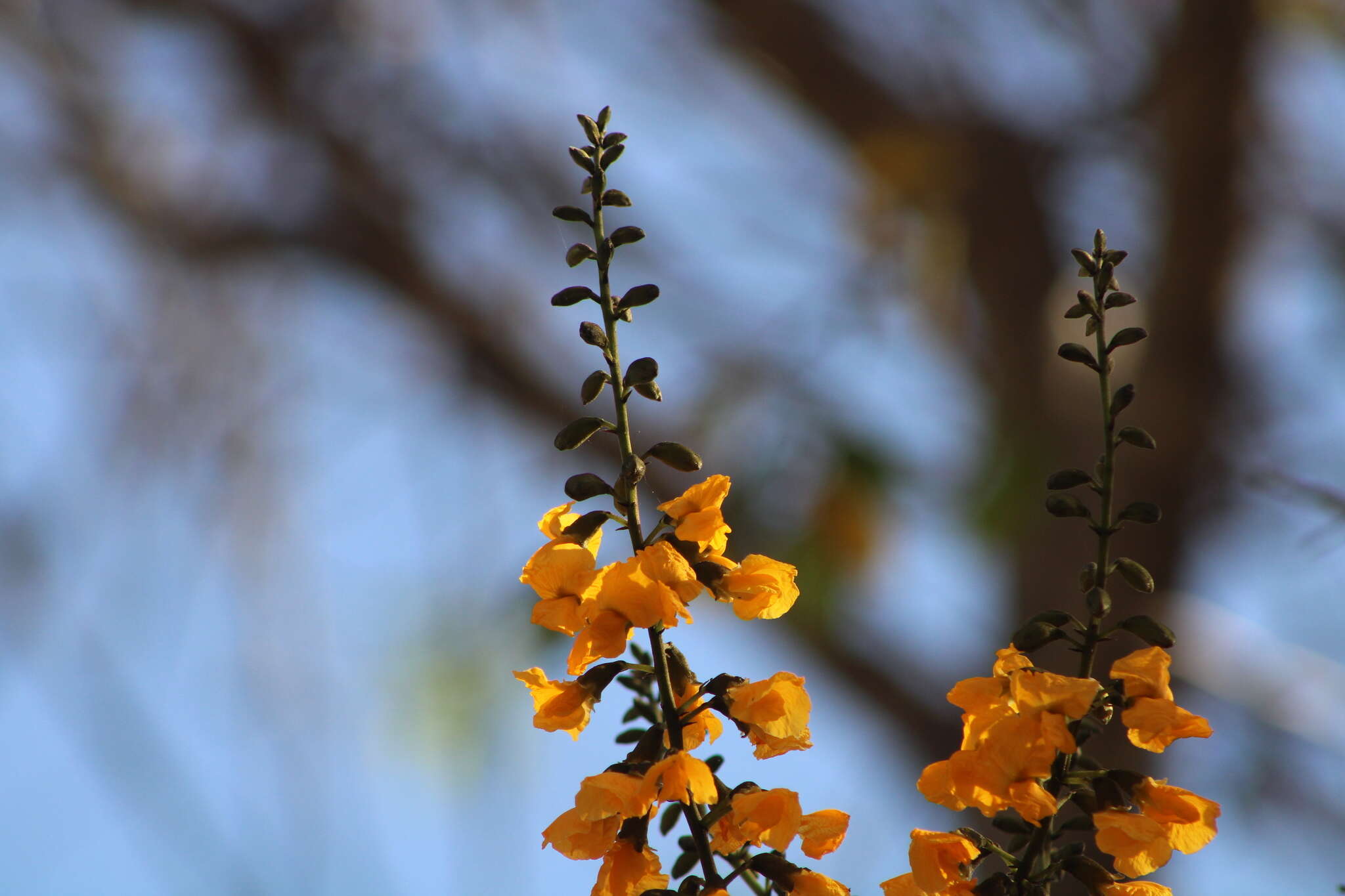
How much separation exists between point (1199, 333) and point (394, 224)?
2.10 meters

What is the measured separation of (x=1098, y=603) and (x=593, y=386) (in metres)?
0.20

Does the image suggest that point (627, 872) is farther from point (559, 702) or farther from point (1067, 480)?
point (1067, 480)

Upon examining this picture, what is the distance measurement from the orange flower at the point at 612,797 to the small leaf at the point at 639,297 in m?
0.17

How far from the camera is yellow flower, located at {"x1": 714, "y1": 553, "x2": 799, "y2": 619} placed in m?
0.48

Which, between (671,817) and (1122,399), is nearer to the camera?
(1122,399)

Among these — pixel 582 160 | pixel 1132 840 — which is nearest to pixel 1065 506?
pixel 1132 840

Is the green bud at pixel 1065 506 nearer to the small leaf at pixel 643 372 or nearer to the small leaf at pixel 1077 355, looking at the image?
the small leaf at pixel 1077 355

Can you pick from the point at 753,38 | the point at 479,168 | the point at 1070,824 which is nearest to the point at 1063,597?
the point at 753,38

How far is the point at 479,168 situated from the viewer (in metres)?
3.34

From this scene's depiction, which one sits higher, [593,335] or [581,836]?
[593,335]

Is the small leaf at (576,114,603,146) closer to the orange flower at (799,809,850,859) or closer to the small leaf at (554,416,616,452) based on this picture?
the small leaf at (554,416,616,452)

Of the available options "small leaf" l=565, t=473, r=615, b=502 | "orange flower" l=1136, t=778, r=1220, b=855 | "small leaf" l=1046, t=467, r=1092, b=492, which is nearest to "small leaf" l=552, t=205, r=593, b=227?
"small leaf" l=565, t=473, r=615, b=502

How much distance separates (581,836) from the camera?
1.45 feet

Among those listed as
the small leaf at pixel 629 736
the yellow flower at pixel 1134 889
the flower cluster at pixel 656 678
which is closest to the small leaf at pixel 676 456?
the flower cluster at pixel 656 678
